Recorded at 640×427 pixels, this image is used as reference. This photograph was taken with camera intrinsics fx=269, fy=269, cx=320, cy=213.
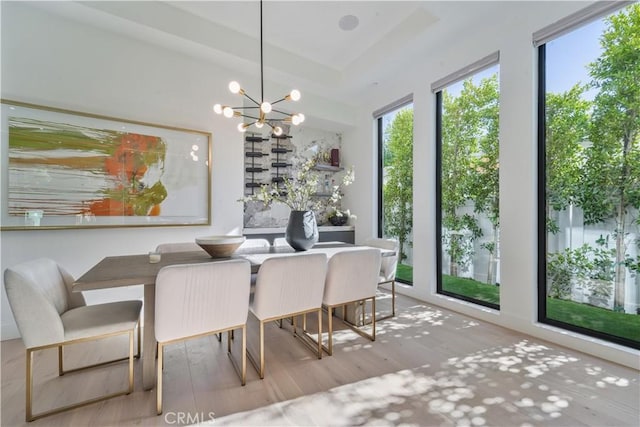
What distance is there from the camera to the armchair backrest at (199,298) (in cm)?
157

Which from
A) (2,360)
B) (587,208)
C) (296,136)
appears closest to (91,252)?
(2,360)

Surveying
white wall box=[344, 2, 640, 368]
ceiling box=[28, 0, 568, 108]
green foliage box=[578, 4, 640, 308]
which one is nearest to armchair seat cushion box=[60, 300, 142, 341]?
ceiling box=[28, 0, 568, 108]

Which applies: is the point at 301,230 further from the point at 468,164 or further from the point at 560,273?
the point at 560,273

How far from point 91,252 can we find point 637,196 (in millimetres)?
5035

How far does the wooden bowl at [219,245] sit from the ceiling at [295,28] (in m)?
2.45

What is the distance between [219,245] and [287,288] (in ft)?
2.15

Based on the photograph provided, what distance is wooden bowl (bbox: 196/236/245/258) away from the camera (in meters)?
2.15

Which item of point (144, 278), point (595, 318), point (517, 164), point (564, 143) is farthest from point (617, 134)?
point (144, 278)

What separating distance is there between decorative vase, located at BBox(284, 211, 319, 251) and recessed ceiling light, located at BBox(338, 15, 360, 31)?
7.69ft

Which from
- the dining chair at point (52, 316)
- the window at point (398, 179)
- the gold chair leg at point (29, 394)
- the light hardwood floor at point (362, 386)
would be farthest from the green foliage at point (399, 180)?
the gold chair leg at point (29, 394)

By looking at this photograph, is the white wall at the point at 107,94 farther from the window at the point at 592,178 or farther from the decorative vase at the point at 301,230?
the window at the point at 592,178

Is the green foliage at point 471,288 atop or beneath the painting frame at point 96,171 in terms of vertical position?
beneath

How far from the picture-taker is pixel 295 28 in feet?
10.8

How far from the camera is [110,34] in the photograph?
2975 millimetres
